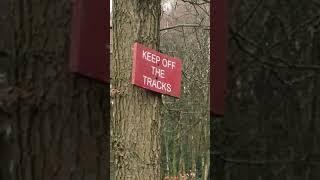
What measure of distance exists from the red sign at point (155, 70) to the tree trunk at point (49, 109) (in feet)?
3.38

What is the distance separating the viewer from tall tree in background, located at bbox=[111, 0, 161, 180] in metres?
2.67

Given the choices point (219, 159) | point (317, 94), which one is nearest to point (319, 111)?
point (317, 94)

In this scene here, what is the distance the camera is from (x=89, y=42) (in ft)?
2.49

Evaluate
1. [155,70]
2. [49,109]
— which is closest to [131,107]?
[155,70]

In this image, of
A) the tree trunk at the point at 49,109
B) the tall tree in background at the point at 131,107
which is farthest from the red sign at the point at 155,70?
the tree trunk at the point at 49,109

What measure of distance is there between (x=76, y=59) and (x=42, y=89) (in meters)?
0.07

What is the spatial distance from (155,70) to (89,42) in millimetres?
1157

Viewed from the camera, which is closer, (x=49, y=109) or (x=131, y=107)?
(x=49, y=109)

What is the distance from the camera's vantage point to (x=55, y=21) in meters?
0.78

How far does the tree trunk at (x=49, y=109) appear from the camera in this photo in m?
0.77

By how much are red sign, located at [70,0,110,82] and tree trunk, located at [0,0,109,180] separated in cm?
2

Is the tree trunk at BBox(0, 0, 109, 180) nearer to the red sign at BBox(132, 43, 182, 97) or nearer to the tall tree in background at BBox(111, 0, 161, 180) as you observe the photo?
the red sign at BBox(132, 43, 182, 97)

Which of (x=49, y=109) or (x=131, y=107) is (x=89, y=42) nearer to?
(x=49, y=109)

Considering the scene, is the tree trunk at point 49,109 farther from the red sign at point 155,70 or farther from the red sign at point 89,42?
the red sign at point 155,70
